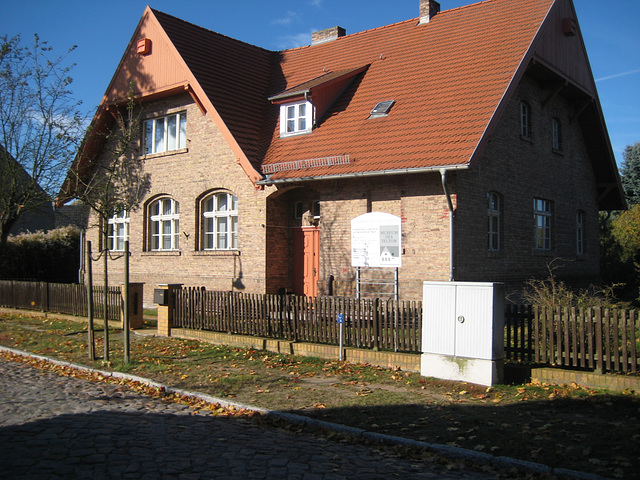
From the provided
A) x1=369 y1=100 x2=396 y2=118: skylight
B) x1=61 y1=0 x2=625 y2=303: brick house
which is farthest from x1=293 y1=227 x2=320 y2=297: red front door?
x1=369 y1=100 x2=396 y2=118: skylight

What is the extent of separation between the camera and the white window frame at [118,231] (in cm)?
2236

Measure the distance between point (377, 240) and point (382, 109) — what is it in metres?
5.20

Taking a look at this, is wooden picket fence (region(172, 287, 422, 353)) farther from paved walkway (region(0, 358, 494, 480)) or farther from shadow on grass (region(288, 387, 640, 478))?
paved walkway (region(0, 358, 494, 480))

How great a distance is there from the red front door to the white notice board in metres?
4.42

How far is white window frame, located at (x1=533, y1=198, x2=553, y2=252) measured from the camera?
18.3m

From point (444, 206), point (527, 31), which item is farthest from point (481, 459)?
point (527, 31)

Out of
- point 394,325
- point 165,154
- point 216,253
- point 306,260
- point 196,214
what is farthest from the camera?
point 165,154

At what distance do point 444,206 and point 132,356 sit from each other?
25.6ft

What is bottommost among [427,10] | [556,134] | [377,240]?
[377,240]

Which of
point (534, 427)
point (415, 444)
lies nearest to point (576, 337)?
point (534, 427)

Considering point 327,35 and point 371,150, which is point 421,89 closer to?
point 371,150

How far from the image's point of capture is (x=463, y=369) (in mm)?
8891

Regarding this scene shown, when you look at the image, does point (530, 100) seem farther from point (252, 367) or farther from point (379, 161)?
point (252, 367)

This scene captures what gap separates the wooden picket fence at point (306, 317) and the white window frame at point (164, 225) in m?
6.52
